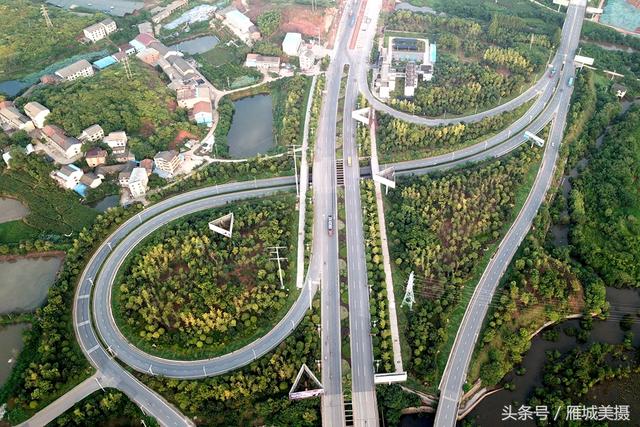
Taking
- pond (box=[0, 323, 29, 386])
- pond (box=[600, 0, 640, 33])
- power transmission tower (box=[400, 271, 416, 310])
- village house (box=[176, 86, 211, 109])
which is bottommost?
pond (box=[0, 323, 29, 386])

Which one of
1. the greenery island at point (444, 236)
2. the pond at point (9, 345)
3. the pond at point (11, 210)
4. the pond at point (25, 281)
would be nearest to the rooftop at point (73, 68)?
the pond at point (11, 210)

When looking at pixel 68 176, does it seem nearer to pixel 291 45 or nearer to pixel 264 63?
pixel 264 63

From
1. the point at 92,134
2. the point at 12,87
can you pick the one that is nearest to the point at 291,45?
the point at 92,134

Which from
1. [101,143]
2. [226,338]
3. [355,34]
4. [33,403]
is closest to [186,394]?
[226,338]

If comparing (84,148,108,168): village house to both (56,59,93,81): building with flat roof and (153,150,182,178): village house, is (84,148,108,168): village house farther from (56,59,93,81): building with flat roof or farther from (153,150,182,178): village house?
(56,59,93,81): building with flat roof

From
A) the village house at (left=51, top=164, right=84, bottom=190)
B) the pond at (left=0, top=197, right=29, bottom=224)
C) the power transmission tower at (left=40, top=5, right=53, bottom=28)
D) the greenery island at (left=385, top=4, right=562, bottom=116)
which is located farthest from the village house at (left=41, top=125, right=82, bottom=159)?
the greenery island at (left=385, top=4, right=562, bottom=116)

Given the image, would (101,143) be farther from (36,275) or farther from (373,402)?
(373,402)
